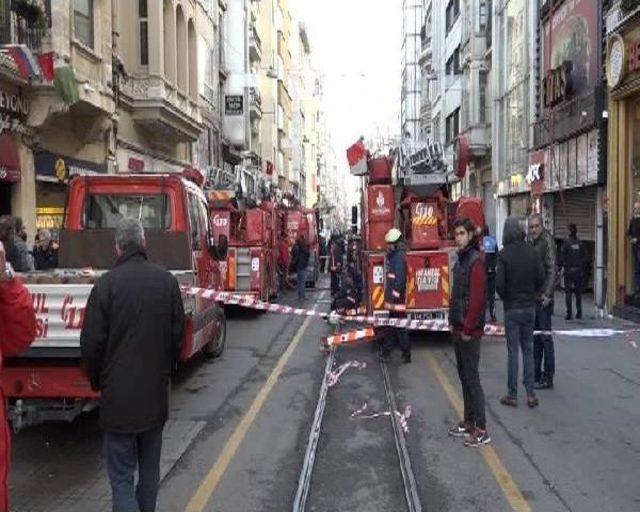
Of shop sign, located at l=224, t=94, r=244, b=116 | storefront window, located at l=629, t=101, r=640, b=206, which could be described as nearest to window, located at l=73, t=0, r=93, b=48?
storefront window, located at l=629, t=101, r=640, b=206

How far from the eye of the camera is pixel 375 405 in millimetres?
8562

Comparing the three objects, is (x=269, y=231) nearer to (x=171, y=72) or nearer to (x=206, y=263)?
(x=171, y=72)

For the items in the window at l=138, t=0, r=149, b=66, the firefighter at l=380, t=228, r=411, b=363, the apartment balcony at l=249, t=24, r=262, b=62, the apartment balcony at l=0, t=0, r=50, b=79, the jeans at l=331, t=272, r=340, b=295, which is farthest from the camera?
the apartment balcony at l=249, t=24, r=262, b=62

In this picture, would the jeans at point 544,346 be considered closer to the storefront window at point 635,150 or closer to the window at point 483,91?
the storefront window at point 635,150

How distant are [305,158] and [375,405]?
3362 inches

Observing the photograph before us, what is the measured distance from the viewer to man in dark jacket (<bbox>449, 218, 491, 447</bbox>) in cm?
698

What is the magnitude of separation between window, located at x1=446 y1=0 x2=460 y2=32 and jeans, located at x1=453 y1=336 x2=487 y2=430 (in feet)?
120

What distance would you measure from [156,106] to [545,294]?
16.0m

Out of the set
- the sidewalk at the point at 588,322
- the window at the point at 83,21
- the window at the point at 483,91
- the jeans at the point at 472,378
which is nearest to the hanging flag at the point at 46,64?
the window at the point at 83,21

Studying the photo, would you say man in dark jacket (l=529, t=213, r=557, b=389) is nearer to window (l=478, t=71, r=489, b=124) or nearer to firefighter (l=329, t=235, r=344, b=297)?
firefighter (l=329, t=235, r=344, b=297)

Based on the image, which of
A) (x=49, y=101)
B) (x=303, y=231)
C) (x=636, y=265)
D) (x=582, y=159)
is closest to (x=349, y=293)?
(x=636, y=265)

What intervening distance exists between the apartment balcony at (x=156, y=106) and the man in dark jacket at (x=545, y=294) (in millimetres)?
15406

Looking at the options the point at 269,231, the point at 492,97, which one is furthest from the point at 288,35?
the point at 269,231

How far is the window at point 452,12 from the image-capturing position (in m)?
41.6
